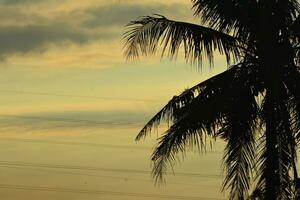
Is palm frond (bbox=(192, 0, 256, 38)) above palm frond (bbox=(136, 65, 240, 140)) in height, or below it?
above

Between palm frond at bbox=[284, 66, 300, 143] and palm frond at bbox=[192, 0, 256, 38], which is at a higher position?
palm frond at bbox=[192, 0, 256, 38]

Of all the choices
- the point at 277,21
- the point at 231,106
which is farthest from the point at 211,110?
the point at 277,21

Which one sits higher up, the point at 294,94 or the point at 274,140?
the point at 294,94

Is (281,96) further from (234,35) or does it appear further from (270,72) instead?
(234,35)

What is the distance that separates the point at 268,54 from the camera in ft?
50.7

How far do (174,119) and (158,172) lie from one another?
1.34 metres

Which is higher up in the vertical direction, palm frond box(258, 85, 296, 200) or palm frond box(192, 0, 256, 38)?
palm frond box(192, 0, 256, 38)

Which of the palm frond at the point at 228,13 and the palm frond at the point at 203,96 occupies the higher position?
A: the palm frond at the point at 228,13

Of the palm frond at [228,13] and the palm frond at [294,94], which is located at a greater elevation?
the palm frond at [228,13]

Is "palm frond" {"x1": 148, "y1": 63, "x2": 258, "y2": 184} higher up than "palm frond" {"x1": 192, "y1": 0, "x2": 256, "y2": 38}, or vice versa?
"palm frond" {"x1": 192, "y1": 0, "x2": 256, "y2": 38}

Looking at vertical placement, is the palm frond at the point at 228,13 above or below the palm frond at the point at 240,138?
above

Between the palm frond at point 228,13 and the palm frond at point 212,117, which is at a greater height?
the palm frond at point 228,13

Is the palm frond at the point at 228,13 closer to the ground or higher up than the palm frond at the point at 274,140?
higher up

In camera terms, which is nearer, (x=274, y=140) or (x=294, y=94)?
(x=274, y=140)
